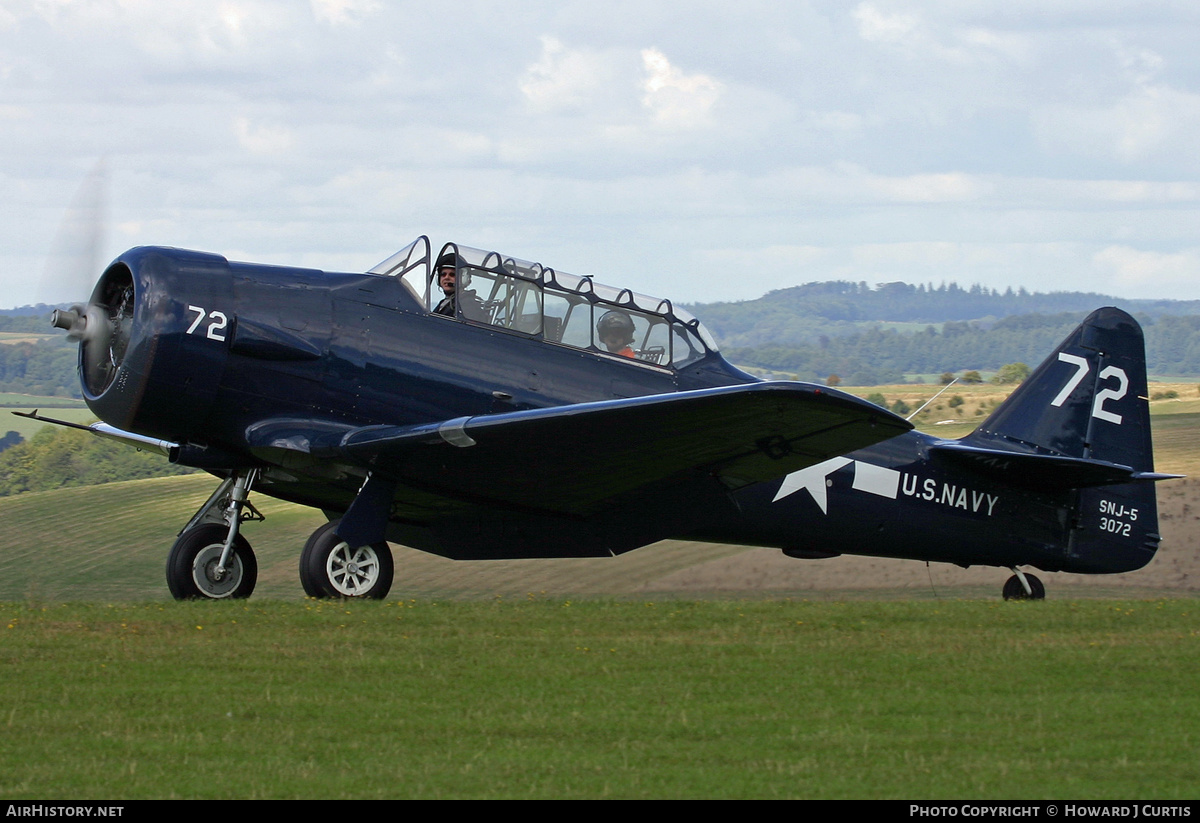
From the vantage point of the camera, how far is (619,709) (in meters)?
6.61

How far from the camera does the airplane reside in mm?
9867

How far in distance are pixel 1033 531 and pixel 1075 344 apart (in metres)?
1.97

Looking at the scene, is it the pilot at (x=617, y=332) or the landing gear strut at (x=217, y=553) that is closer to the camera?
the landing gear strut at (x=217, y=553)

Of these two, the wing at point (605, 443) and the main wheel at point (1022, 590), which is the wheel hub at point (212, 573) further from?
the main wheel at point (1022, 590)

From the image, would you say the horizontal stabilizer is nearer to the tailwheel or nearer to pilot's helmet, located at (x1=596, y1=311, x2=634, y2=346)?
the tailwheel

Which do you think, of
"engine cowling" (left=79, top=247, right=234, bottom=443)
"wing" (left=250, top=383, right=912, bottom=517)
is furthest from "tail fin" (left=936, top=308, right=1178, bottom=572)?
"engine cowling" (left=79, top=247, right=234, bottom=443)

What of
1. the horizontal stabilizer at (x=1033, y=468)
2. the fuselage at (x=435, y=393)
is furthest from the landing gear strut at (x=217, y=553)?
the horizontal stabilizer at (x=1033, y=468)

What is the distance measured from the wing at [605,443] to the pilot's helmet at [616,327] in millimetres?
1451

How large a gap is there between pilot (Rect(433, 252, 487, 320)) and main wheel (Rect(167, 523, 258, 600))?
2512 millimetres

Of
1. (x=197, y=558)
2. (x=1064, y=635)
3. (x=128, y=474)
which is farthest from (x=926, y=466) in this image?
(x=128, y=474)

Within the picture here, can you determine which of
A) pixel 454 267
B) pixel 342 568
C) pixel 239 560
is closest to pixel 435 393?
pixel 454 267

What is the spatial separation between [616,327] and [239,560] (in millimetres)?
3622

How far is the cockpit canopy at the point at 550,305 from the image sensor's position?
1107cm

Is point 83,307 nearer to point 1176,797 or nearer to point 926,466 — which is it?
point 926,466
